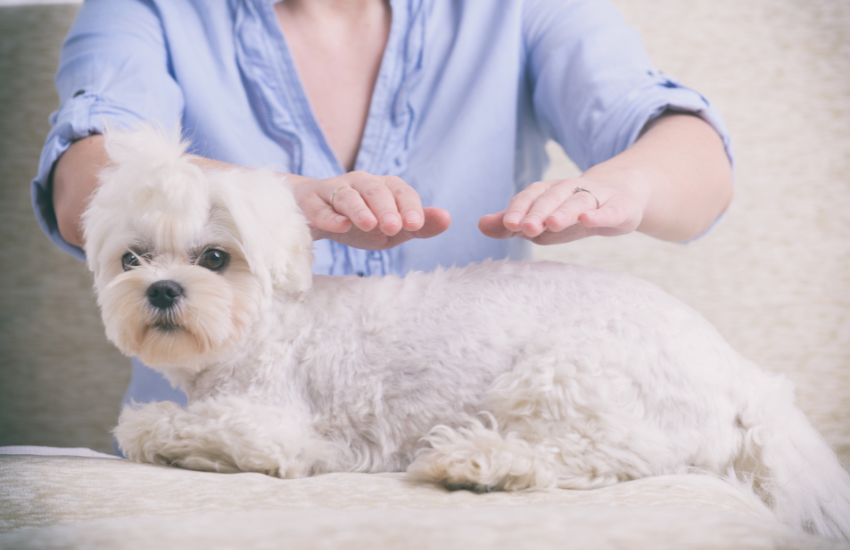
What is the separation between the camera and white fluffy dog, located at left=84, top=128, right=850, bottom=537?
646mm

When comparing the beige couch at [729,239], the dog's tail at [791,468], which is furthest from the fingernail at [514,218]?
the beige couch at [729,239]

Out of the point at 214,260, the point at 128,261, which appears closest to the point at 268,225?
the point at 214,260

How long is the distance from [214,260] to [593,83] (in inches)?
30.0

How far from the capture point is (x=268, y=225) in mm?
704

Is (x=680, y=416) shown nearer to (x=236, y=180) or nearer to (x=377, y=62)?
(x=236, y=180)

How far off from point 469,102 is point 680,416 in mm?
778

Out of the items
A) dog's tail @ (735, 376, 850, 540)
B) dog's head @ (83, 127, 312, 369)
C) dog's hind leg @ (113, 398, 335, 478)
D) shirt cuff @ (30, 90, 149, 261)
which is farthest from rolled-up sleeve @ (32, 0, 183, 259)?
dog's tail @ (735, 376, 850, 540)

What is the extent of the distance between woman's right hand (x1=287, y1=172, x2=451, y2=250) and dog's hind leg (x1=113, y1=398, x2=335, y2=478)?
25 centimetres

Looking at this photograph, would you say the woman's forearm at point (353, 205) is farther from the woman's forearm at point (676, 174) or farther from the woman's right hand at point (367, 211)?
the woman's forearm at point (676, 174)

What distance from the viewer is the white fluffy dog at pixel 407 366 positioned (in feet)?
2.12

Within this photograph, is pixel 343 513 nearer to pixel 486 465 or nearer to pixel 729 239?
pixel 486 465

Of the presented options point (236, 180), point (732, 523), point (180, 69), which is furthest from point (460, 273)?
point (180, 69)

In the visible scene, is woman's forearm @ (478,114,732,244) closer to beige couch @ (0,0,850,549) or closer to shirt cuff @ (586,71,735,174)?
shirt cuff @ (586,71,735,174)

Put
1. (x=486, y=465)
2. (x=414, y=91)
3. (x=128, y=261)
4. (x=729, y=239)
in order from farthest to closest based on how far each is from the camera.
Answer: (x=729, y=239) → (x=414, y=91) → (x=128, y=261) → (x=486, y=465)
